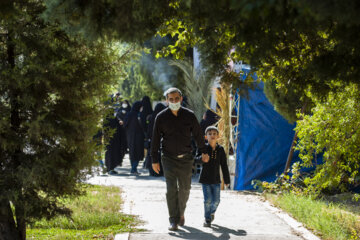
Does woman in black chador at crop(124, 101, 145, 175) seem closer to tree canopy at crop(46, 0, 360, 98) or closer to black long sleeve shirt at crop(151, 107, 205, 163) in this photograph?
black long sleeve shirt at crop(151, 107, 205, 163)

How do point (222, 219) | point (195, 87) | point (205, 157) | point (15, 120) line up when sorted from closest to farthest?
point (15, 120)
point (205, 157)
point (222, 219)
point (195, 87)

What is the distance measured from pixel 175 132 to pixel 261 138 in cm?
507

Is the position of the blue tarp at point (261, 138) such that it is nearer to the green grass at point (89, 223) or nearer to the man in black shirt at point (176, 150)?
the green grass at point (89, 223)

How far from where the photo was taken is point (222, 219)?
26.0 feet

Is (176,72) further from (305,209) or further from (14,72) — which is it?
(14,72)

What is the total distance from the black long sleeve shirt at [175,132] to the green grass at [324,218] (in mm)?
1733

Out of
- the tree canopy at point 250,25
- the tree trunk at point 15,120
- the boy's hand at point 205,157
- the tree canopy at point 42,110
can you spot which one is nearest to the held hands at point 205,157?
the boy's hand at point 205,157

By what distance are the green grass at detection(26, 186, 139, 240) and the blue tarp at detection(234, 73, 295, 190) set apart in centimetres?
398

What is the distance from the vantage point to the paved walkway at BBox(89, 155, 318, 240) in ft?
22.0

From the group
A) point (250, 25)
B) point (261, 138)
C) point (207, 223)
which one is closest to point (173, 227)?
point (207, 223)

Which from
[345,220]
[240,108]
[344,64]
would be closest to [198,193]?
[240,108]

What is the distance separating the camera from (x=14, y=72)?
4910 millimetres

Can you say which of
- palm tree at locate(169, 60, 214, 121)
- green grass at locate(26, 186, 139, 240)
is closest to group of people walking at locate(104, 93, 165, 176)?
palm tree at locate(169, 60, 214, 121)

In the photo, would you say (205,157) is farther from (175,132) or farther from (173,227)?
(173,227)
